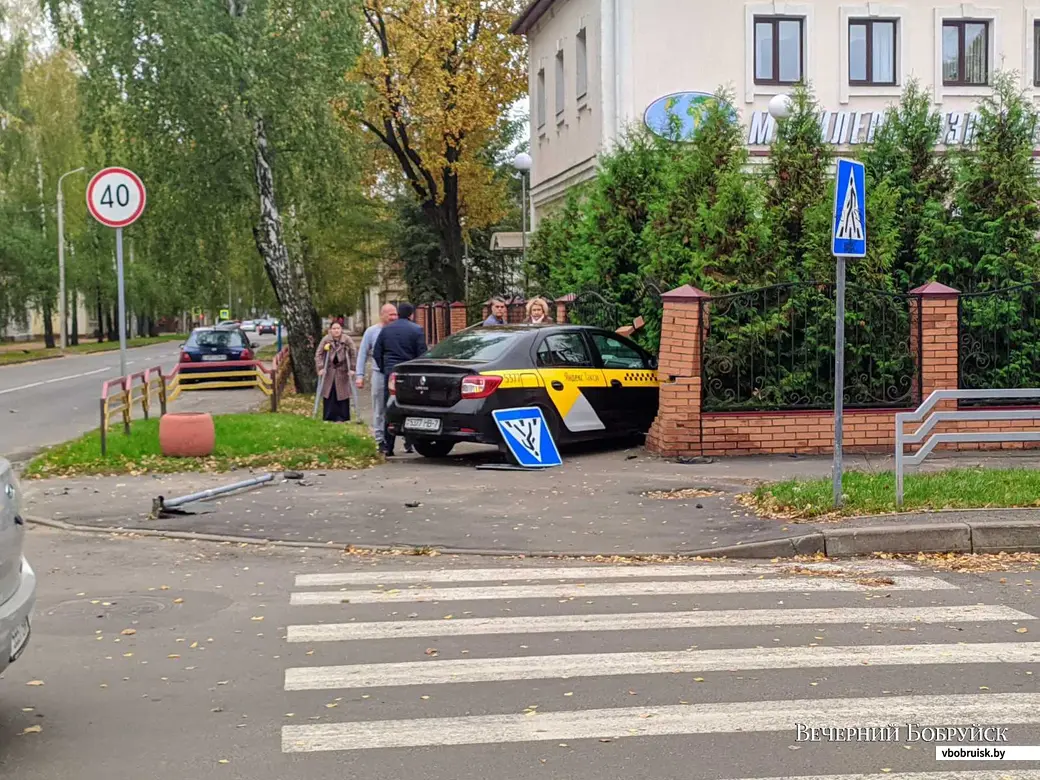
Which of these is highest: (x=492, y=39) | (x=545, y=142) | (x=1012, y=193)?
(x=492, y=39)

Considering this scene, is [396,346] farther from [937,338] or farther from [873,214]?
[937,338]

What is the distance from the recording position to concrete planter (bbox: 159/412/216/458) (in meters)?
14.0

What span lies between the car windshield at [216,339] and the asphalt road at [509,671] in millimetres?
24423

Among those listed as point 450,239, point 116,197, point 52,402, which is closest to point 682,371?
point 116,197

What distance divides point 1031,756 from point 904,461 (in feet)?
18.6

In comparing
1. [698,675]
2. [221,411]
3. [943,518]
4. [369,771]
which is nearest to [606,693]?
[698,675]

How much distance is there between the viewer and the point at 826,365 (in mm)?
14602

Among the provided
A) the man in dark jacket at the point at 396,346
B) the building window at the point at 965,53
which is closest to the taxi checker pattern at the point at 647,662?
the man in dark jacket at the point at 396,346

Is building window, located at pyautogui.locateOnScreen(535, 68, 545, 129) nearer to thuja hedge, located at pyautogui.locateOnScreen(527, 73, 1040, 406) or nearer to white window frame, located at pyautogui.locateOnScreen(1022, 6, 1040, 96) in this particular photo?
white window frame, located at pyautogui.locateOnScreen(1022, 6, 1040, 96)

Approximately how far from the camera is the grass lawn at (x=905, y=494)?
32.6ft

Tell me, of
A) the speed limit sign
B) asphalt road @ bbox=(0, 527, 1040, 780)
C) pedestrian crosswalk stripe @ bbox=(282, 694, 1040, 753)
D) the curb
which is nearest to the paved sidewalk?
the curb

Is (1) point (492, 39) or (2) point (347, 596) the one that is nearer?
(2) point (347, 596)

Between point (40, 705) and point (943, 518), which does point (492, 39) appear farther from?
point (40, 705)

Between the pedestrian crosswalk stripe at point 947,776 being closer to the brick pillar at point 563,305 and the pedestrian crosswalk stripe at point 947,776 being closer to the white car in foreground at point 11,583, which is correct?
the white car in foreground at point 11,583
